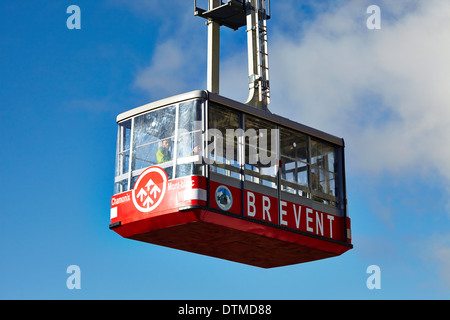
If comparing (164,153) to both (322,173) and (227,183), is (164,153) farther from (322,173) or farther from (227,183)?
(322,173)

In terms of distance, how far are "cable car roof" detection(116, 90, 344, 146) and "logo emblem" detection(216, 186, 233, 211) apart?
2413 millimetres

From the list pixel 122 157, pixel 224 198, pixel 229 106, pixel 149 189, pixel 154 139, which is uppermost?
pixel 229 106

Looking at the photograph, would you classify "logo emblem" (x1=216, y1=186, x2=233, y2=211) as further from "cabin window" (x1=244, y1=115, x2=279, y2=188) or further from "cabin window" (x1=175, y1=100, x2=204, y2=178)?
"cabin window" (x1=244, y1=115, x2=279, y2=188)

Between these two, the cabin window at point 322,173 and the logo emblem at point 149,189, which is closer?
the logo emblem at point 149,189

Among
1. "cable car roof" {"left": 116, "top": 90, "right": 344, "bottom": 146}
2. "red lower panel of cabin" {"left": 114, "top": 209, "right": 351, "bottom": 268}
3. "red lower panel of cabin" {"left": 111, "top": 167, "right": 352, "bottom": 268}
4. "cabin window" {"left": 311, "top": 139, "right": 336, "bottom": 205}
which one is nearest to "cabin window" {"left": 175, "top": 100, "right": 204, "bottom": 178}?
"cable car roof" {"left": 116, "top": 90, "right": 344, "bottom": 146}

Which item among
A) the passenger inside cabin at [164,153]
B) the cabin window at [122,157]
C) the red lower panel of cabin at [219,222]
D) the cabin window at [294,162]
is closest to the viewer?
the red lower panel of cabin at [219,222]

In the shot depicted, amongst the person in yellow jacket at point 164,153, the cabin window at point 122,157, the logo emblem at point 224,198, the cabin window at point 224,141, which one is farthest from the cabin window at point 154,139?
the logo emblem at point 224,198

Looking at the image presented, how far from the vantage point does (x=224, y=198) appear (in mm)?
29391

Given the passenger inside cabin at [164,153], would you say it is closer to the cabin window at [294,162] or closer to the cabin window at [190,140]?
the cabin window at [190,140]

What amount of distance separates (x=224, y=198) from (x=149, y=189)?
2148mm

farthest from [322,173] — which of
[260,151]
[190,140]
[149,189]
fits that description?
[149,189]

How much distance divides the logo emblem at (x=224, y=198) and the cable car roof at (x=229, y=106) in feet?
7.92

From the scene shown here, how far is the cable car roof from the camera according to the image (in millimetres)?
29484

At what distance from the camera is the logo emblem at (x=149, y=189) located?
29500 mm
